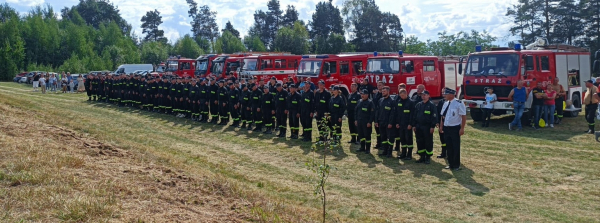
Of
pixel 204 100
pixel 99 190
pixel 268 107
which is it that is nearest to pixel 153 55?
pixel 204 100

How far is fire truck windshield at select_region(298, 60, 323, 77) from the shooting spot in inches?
782

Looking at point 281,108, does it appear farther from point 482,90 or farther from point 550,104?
point 550,104

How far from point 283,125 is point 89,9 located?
92532mm

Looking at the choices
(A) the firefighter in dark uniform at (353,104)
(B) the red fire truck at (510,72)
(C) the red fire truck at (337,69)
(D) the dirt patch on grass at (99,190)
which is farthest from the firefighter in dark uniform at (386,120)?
(C) the red fire truck at (337,69)

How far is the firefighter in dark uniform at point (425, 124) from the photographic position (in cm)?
1070

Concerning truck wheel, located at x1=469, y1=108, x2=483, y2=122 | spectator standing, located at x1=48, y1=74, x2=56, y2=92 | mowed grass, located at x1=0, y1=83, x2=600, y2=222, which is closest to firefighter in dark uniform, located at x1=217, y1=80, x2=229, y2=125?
mowed grass, located at x1=0, y1=83, x2=600, y2=222

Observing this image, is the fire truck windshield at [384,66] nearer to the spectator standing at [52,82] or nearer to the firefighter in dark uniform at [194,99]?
the firefighter in dark uniform at [194,99]

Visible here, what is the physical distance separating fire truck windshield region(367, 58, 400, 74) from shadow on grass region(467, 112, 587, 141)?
3.24 m

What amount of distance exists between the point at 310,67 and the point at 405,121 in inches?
370

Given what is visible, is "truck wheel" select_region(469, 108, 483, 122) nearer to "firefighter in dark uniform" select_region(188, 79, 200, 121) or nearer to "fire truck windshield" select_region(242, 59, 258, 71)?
"firefighter in dark uniform" select_region(188, 79, 200, 121)

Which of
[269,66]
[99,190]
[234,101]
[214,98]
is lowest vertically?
[99,190]

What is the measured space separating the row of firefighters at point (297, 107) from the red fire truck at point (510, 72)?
3.39 m

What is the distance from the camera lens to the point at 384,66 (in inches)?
727

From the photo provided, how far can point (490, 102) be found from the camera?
623 inches
